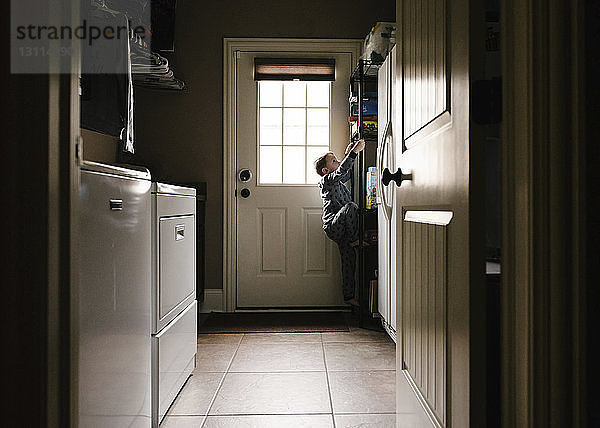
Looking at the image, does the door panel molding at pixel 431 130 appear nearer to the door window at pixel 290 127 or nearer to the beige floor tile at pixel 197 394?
the beige floor tile at pixel 197 394

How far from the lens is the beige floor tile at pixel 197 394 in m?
2.31

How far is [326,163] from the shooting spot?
4324 millimetres

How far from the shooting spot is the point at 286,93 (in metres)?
4.61

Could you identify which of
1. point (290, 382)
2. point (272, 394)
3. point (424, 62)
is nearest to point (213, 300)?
point (290, 382)

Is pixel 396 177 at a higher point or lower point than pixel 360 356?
higher

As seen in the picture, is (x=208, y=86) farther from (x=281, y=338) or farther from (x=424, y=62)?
(x=424, y=62)

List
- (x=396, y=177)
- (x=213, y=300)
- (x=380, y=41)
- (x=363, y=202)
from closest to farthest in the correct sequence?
(x=396, y=177), (x=380, y=41), (x=363, y=202), (x=213, y=300)

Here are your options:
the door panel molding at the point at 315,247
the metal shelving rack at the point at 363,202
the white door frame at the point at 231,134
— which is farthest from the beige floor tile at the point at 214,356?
the door panel molding at the point at 315,247

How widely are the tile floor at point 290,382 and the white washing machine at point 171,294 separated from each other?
0.39ft

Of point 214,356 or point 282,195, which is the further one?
point 282,195

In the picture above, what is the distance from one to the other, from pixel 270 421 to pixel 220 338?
61.4 inches
